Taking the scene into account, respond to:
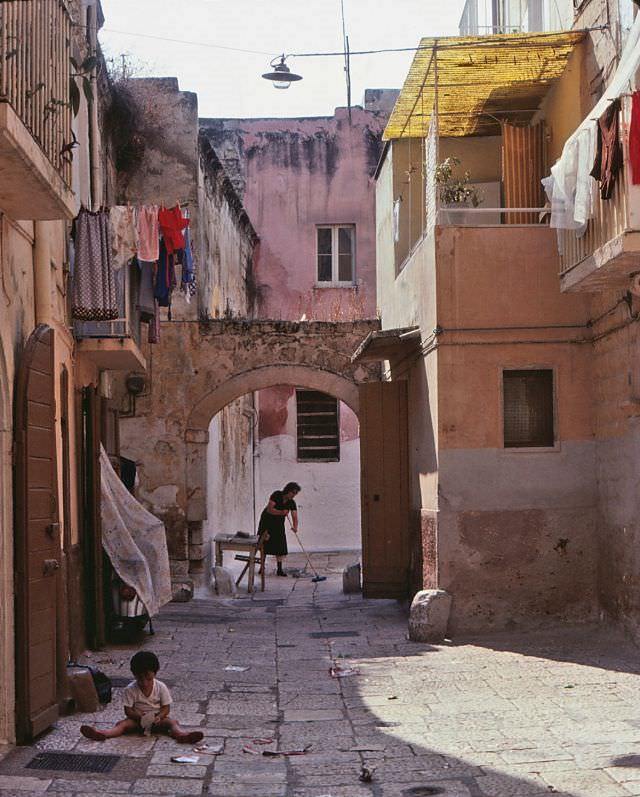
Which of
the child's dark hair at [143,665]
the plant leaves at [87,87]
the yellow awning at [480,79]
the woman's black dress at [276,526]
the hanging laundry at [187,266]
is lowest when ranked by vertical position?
the child's dark hair at [143,665]

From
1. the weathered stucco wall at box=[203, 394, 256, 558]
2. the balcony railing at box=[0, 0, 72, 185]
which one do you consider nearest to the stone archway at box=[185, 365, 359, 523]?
the weathered stucco wall at box=[203, 394, 256, 558]

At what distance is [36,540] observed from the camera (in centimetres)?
786

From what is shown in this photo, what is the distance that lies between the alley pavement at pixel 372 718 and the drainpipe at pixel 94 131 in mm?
5410

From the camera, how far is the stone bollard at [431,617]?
38.7 ft

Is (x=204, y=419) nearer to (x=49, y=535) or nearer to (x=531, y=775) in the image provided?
(x=49, y=535)

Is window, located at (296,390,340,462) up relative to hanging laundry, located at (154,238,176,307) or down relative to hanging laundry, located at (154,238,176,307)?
down

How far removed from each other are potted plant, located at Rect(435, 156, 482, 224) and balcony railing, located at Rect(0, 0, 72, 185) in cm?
539

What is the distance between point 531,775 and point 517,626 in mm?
5387

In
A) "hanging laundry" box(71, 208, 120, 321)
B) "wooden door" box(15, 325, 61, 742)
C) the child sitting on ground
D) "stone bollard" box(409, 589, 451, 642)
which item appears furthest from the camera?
"stone bollard" box(409, 589, 451, 642)

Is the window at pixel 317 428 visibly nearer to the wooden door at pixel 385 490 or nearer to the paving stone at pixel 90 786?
the wooden door at pixel 385 490

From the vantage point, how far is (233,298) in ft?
75.4

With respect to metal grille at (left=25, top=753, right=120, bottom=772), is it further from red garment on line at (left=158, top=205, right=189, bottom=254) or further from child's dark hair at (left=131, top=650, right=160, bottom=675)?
red garment on line at (left=158, top=205, right=189, bottom=254)

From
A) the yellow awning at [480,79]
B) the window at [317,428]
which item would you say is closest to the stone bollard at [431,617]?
the yellow awning at [480,79]

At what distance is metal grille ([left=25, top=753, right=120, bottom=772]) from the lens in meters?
7.01
